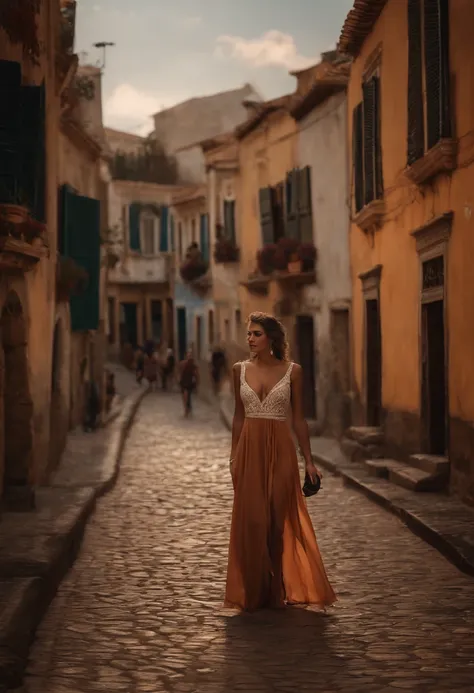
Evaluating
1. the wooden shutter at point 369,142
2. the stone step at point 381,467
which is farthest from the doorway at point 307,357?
the stone step at point 381,467

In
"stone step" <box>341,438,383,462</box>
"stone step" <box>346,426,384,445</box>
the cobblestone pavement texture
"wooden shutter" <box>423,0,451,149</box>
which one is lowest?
the cobblestone pavement texture

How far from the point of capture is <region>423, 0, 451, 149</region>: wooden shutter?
42.7ft

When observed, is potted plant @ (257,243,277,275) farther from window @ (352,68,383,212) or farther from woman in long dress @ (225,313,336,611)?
woman in long dress @ (225,313,336,611)

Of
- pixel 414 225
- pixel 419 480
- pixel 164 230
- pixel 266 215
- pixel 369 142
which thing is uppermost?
pixel 164 230

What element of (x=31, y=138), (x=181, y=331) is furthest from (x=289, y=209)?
(x=181, y=331)

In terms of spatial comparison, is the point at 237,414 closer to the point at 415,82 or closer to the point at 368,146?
the point at 415,82

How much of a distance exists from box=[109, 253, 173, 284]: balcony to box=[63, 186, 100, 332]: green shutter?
1164 inches

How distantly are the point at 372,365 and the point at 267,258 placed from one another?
8373mm

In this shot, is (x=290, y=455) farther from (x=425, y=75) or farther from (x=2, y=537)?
(x=425, y=75)

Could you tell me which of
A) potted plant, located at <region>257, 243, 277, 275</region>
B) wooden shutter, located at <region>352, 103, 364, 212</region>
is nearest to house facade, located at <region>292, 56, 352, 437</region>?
potted plant, located at <region>257, 243, 277, 275</region>

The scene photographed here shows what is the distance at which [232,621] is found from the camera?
7617mm

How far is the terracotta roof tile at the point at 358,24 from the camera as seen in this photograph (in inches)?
675

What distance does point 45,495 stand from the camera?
13609mm

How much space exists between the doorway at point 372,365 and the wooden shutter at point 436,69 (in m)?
5.24
